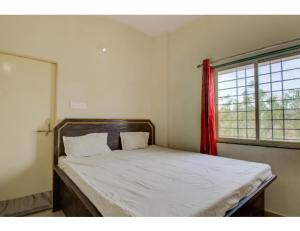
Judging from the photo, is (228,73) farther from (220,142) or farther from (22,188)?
(22,188)

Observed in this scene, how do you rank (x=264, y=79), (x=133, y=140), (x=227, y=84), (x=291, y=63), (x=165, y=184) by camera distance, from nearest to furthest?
1. (x=165, y=184)
2. (x=291, y=63)
3. (x=264, y=79)
4. (x=227, y=84)
5. (x=133, y=140)

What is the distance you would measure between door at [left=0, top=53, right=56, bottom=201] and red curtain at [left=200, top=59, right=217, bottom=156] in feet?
7.12

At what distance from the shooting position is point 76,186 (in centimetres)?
146

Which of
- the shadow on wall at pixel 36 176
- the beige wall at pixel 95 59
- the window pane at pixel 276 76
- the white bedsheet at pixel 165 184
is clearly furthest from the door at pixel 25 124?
the window pane at pixel 276 76

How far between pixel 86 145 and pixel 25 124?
0.81 metres

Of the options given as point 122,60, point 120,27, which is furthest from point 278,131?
point 120,27

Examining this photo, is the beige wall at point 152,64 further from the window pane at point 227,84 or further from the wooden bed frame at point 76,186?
the window pane at point 227,84

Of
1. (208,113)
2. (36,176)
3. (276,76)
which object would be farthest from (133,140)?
(276,76)

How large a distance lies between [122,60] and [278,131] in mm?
2555

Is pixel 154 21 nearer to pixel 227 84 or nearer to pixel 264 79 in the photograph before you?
pixel 227 84

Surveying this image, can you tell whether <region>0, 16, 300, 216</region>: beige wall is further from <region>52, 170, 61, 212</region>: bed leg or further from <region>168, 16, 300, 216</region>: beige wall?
<region>52, 170, 61, 212</region>: bed leg

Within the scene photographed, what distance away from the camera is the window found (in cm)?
189

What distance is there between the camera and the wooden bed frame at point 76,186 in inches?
49.4

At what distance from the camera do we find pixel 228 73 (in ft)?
8.15
